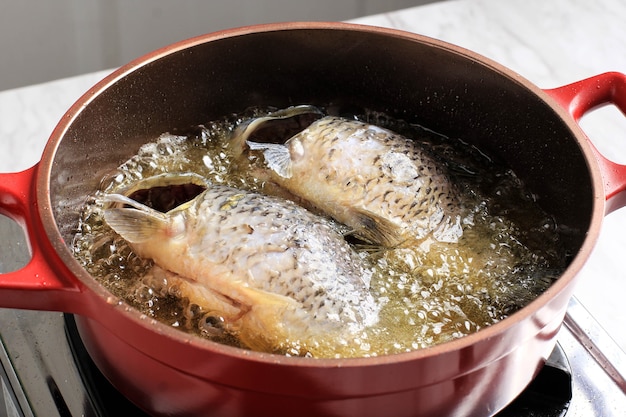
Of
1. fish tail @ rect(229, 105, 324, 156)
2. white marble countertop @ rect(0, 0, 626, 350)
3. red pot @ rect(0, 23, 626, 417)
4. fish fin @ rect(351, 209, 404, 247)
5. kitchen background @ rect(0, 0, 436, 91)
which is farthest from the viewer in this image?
kitchen background @ rect(0, 0, 436, 91)

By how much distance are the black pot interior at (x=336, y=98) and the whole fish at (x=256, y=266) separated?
0.36 feet

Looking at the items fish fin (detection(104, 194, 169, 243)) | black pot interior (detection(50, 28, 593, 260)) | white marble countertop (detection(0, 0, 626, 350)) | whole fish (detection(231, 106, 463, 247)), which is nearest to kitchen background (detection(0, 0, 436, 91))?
white marble countertop (detection(0, 0, 626, 350))

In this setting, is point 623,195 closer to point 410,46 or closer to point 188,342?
point 410,46

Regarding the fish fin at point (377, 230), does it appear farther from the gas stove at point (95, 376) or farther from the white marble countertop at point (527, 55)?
the white marble countertop at point (527, 55)

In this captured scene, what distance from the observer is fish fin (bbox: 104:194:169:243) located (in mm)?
747

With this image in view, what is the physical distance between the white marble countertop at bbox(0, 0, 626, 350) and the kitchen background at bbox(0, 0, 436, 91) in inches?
17.6

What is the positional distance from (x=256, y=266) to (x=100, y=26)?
1218 millimetres

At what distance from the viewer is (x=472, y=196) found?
92 centimetres

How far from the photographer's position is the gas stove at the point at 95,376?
0.75 metres

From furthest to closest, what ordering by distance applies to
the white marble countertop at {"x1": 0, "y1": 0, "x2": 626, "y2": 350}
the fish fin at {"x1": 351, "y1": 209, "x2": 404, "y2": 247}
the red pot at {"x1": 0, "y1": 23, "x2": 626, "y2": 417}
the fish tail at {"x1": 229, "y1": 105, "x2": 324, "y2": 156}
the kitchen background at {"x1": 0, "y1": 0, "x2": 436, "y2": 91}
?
the kitchen background at {"x1": 0, "y1": 0, "x2": 436, "y2": 91}, the white marble countertop at {"x1": 0, "y1": 0, "x2": 626, "y2": 350}, the fish tail at {"x1": 229, "y1": 105, "x2": 324, "y2": 156}, the fish fin at {"x1": 351, "y1": 209, "x2": 404, "y2": 247}, the red pot at {"x1": 0, "y1": 23, "x2": 626, "y2": 417}

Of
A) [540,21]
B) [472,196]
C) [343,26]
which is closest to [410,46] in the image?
[343,26]

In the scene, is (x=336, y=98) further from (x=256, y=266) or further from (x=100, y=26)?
(x=100, y=26)

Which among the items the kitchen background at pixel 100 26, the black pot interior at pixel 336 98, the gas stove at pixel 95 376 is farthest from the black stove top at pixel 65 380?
the kitchen background at pixel 100 26

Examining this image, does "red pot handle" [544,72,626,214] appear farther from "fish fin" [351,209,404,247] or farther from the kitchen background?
the kitchen background
